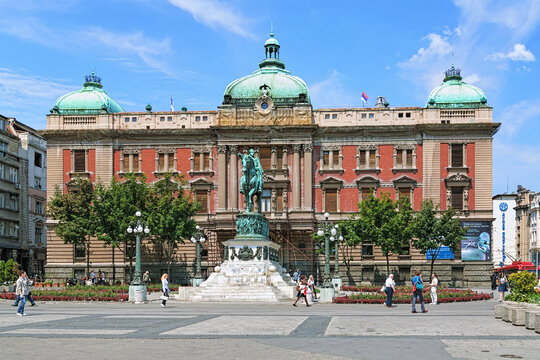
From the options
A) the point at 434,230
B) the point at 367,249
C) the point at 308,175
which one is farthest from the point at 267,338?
the point at 367,249

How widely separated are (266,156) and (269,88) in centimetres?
657

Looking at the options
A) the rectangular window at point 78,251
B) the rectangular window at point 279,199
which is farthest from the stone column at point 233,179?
the rectangular window at point 78,251

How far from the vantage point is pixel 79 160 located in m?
69.5

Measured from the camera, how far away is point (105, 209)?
60.3 metres

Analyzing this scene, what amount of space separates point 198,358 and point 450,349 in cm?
595

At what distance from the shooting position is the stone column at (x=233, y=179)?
220 ft

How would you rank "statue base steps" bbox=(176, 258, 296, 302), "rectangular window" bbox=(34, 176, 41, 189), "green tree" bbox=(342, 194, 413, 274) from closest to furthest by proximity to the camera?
"statue base steps" bbox=(176, 258, 296, 302) → "green tree" bbox=(342, 194, 413, 274) → "rectangular window" bbox=(34, 176, 41, 189)

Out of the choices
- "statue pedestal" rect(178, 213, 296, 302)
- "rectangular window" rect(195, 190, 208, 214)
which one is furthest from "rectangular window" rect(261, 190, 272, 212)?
"statue pedestal" rect(178, 213, 296, 302)

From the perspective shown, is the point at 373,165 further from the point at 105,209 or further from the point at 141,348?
the point at 141,348

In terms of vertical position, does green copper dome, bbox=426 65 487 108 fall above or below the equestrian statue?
above

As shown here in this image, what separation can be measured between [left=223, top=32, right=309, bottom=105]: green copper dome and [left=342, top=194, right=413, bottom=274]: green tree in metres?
13.0

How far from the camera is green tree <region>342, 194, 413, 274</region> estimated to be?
59.5 m

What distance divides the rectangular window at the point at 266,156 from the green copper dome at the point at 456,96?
15.5 metres

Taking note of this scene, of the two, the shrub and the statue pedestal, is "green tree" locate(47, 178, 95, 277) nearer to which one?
the statue pedestal
